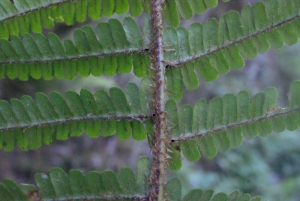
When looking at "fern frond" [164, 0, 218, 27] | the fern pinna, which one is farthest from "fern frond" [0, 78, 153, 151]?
"fern frond" [164, 0, 218, 27]

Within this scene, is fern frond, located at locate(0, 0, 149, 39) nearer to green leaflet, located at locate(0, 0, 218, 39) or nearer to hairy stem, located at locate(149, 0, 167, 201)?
green leaflet, located at locate(0, 0, 218, 39)

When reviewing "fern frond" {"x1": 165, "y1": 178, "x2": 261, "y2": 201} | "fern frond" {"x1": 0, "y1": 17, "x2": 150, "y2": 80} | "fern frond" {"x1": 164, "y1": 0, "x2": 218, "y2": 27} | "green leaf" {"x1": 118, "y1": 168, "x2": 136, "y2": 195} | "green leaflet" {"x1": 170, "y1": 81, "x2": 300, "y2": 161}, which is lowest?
"fern frond" {"x1": 165, "y1": 178, "x2": 261, "y2": 201}

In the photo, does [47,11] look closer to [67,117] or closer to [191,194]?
[67,117]

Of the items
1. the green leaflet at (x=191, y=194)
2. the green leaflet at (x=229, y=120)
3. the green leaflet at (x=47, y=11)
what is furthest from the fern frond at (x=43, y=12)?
the green leaflet at (x=191, y=194)

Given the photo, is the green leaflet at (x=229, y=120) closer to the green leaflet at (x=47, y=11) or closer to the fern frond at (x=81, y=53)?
the fern frond at (x=81, y=53)

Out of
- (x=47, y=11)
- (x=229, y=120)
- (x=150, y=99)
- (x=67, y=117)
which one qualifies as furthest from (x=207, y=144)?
(x=47, y=11)

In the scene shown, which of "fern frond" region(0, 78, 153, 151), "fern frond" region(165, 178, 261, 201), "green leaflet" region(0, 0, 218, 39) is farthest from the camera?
"green leaflet" region(0, 0, 218, 39)

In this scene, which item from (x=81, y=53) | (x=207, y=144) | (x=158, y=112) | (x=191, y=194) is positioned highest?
(x=81, y=53)
